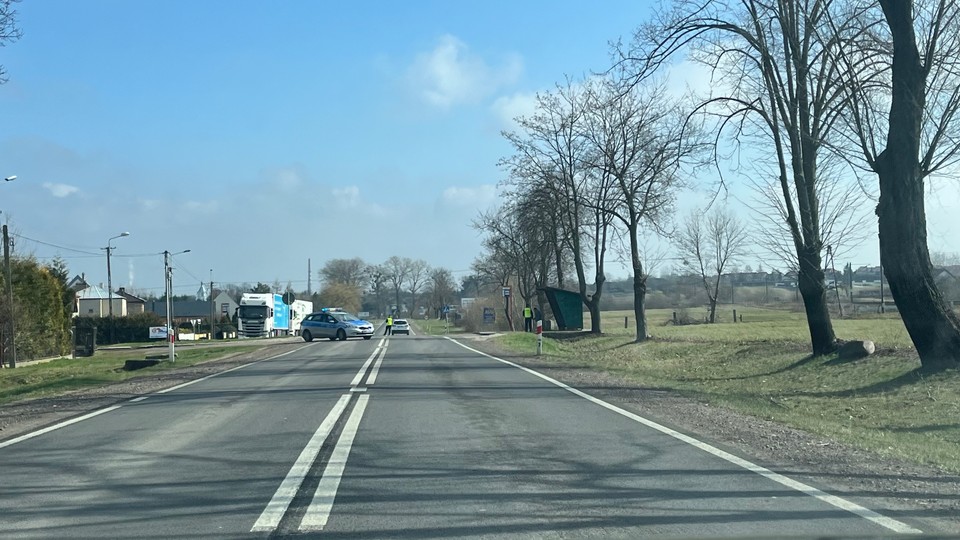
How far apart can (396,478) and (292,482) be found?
101cm

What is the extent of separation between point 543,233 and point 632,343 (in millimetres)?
17947

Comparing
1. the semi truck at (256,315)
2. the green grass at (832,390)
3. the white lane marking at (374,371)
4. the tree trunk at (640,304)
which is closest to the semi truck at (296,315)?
the semi truck at (256,315)

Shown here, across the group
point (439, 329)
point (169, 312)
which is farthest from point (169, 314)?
point (439, 329)

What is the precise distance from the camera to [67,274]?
198 ft

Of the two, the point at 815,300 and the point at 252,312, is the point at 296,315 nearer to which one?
the point at 252,312

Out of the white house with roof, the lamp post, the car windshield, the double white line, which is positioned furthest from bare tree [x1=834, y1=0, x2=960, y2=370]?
the white house with roof

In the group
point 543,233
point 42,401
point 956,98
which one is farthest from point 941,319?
point 543,233

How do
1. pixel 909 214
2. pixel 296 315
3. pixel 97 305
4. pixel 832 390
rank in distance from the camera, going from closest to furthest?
pixel 909 214
pixel 832 390
pixel 296 315
pixel 97 305

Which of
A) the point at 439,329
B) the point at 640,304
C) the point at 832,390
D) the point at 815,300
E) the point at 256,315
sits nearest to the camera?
the point at 832,390

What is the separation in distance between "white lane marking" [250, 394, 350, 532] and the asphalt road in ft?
0.08

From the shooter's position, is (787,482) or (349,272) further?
(349,272)

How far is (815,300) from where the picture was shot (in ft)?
76.0

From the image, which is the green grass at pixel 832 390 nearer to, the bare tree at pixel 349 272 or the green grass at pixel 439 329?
the green grass at pixel 439 329

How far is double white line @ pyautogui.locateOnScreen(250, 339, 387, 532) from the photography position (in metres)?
6.74
